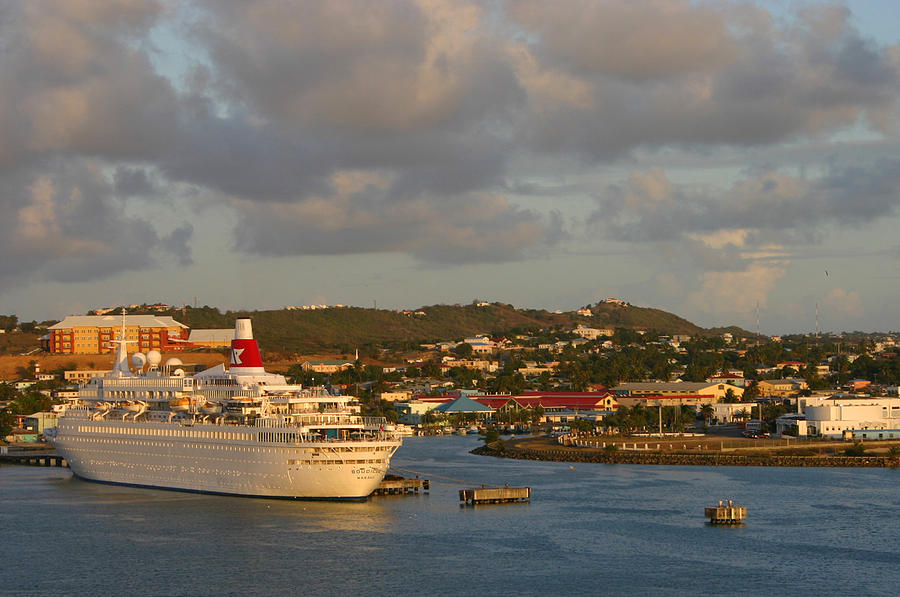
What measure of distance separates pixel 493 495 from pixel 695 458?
2853 cm

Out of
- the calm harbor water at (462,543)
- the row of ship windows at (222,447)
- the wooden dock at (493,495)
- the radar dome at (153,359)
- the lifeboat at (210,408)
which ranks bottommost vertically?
the calm harbor water at (462,543)

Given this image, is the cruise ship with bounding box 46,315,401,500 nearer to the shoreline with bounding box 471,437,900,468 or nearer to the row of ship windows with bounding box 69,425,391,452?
the row of ship windows with bounding box 69,425,391,452

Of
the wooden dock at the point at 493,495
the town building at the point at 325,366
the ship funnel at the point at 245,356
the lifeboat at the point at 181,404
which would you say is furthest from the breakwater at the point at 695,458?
the town building at the point at 325,366

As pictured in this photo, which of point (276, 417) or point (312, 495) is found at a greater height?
point (276, 417)

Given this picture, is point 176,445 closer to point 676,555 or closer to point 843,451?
point 676,555

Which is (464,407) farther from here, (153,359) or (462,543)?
(462,543)

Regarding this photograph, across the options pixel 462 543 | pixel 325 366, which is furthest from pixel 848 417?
pixel 325 366

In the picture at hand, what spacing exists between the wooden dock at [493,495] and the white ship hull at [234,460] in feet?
15.0

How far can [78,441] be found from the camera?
75.9 meters

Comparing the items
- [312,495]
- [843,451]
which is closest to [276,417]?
[312,495]

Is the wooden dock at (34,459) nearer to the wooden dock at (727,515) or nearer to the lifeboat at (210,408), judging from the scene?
the lifeboat at (210,408)

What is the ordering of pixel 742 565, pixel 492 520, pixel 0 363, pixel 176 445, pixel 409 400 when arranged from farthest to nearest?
pixel 0 363 < pixel 409 400 < pixel 176 445 < pixel 492 520 < pixel 742 565

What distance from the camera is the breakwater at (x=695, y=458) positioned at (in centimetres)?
8512

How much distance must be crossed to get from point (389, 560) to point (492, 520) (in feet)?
36.1
